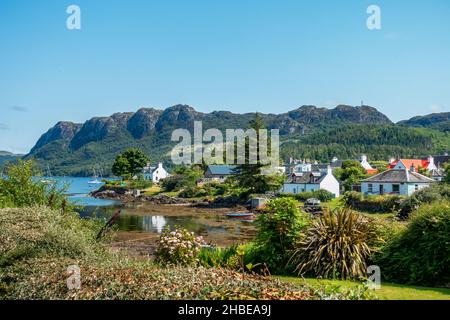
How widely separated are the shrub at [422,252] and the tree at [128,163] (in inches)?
4039

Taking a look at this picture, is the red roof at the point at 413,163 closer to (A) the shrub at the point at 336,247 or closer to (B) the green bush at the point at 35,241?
(A) the shrub at the point at 336,247

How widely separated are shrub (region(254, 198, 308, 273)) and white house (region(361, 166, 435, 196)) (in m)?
44.7

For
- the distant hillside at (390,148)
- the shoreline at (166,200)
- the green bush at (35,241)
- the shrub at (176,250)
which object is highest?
the distant hillside at (390,148)

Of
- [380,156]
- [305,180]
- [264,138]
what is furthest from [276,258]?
[380,156]

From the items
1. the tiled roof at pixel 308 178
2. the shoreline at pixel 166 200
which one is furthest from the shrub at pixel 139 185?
the tiled roof at pixel 308 178

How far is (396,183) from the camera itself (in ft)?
181

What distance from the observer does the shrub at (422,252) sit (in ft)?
38.9

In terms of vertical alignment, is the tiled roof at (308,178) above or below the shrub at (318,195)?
above

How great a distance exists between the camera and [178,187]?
89.8 m

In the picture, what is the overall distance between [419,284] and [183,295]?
7743mm

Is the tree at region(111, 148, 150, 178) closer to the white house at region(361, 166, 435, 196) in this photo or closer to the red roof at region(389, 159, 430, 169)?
the red roof at region(389, 159, 430, 169)

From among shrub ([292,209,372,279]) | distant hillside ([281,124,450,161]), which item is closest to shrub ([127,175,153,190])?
shrub ([292,209,372,279])

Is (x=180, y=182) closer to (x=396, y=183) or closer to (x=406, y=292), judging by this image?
(x=396, y=183)
